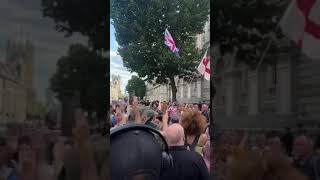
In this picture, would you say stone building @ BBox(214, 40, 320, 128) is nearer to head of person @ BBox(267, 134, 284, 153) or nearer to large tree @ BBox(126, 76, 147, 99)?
head of person @ BBox(267, 134, 284, 153)

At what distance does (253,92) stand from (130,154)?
1.51 feet

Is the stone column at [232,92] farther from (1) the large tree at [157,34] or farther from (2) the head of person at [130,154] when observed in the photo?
(1) the large tree at [157,34]

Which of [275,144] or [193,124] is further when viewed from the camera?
[193,124]

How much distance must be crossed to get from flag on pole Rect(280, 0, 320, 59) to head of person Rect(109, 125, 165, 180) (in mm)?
599

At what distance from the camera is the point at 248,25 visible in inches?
65.7

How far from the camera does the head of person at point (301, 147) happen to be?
1.57 meters

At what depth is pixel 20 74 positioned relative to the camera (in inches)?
65.1

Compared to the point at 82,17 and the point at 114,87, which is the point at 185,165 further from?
the point at 114,87

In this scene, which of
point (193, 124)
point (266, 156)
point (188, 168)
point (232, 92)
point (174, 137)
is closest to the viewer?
point (266, 156)

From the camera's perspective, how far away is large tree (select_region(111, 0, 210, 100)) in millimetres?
34125

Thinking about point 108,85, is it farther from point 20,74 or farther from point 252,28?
point 252,28

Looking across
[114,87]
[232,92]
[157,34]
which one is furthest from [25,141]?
[157,34]

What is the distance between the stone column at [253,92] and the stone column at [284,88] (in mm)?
68

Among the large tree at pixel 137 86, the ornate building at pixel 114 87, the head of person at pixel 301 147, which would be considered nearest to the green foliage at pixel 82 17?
the ornate building at pixel 114 87
